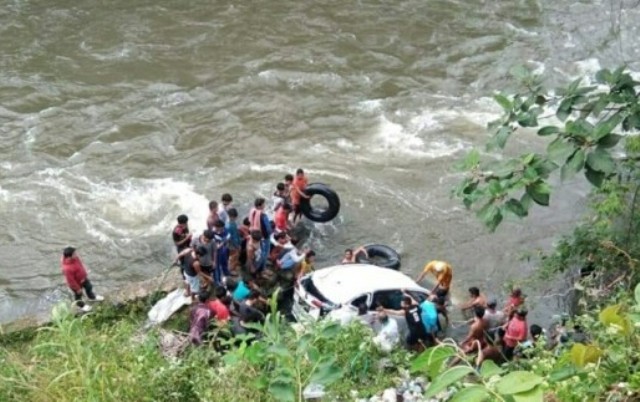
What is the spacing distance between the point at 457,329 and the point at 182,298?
3.96 m

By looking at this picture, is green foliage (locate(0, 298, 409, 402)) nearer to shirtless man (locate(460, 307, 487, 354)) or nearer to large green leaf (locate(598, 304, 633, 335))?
large green leaf (locate(598, 304, 633, 335))

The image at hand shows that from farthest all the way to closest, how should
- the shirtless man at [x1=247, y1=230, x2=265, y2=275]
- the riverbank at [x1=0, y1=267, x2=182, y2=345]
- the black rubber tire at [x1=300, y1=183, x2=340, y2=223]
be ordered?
the black rubber tire at [x1=300, y1=183, x2=340, y2=223], the shirtless man at [x1=247, y1=230, x2=265, y2=275], the riverbank at [x1=0, y1=267, x2=182, y2=345]

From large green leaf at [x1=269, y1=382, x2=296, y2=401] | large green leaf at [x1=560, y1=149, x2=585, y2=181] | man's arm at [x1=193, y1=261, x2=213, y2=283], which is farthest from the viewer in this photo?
man's arm at [x1=193, y1=261, x2=213, y2=283]

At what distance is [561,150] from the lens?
5719mm

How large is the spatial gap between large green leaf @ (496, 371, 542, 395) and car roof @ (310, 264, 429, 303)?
307 inches

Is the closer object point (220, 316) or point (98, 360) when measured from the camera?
point (98, 360)

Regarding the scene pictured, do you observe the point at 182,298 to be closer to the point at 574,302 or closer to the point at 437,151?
the point at 574,302

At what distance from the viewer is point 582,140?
19.0ft

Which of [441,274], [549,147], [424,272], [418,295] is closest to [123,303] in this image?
[418,295]

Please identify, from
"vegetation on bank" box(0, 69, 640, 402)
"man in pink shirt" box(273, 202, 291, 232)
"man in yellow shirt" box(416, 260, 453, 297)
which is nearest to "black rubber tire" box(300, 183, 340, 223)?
"man in pink shirt" box(273, 202, 291, 232)

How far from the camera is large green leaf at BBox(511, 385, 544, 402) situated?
134 inches

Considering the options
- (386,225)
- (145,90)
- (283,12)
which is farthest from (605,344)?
Result: (283,12)

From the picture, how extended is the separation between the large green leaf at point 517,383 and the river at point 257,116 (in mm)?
9454

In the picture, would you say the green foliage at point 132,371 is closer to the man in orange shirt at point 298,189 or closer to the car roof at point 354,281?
the car roof at point 354,281
